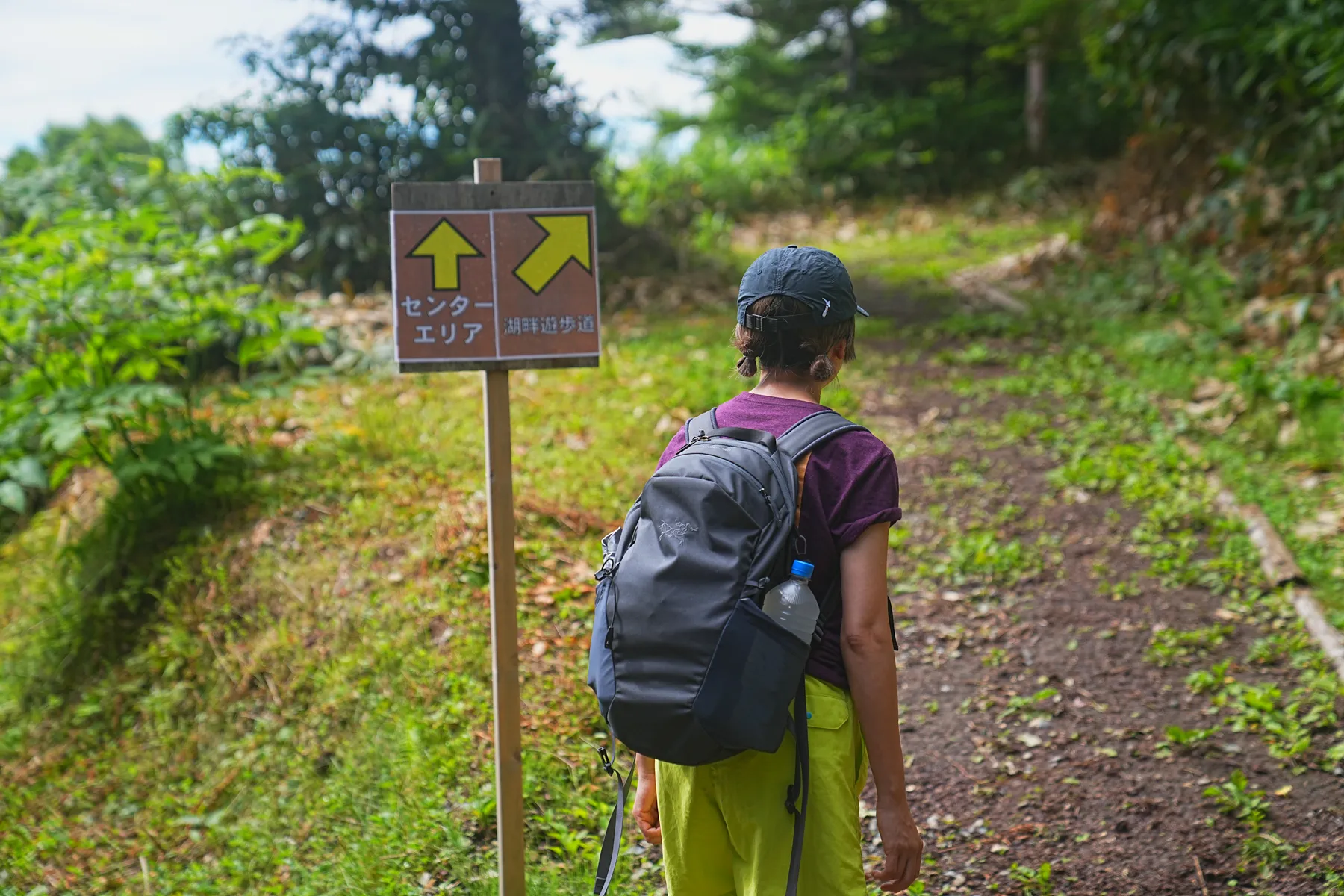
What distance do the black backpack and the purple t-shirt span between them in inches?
1.4

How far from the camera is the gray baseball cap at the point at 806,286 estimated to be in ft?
6.70

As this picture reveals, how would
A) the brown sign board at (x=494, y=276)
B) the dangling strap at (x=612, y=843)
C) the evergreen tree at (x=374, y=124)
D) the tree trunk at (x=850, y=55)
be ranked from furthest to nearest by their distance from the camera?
the tree trunk at (x=850, y=55) < the evergreen tree at (x=374, y=124) < the brown sign board at (x=494, y=276) < the dangling strap at (x=612, y=843)

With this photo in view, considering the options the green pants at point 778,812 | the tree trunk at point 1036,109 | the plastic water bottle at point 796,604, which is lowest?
the green pants at point 778,812

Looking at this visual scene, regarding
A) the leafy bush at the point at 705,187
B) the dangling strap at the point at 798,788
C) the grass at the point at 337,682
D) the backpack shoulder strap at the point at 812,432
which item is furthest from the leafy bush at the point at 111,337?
the leafy bush at the point at 705,187

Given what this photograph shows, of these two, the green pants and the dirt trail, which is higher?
the green pants

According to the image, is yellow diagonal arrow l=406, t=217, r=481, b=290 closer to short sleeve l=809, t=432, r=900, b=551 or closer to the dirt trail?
short sleeve l=809, t=432, r=900, b=551

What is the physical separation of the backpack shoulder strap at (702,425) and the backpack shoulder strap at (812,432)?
0.19 m

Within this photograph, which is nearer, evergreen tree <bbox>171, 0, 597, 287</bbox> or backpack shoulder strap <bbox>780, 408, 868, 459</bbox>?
backpack shoulder strap <bbox>780, 408, 868, 459</bbox>

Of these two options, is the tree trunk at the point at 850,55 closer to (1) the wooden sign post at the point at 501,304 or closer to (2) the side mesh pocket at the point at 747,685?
(1) the wooden sign post at the point at 501,304

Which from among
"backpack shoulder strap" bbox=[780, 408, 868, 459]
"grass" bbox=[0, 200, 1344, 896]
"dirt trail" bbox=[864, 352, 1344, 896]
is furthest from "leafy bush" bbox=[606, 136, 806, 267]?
"backpack shoulder strap" bbox=[780, 408, 868, 459]

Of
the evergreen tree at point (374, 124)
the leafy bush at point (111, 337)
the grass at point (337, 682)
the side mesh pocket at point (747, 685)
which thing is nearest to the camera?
the side mesh pocket at point (747, 685)

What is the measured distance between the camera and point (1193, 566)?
16.1ft

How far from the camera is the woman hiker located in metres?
1.96

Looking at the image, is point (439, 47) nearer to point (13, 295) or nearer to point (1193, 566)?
point (13, 295)
